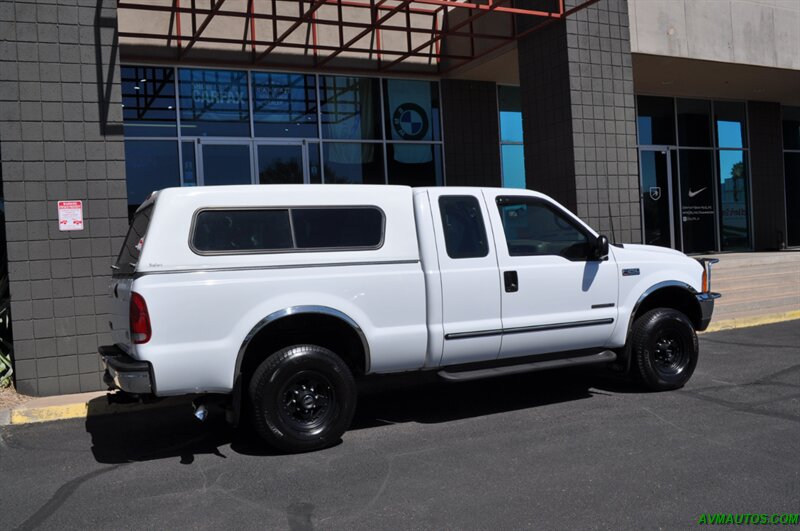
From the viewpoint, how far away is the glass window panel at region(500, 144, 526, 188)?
14.6 metres

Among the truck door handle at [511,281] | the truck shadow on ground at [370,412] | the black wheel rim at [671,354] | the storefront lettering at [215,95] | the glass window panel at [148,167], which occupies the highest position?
the storefront lettering at [215,95]

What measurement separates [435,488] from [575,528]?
1.04m

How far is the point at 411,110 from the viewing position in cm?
1398

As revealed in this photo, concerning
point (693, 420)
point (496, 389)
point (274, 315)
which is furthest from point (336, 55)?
point (693, 420)

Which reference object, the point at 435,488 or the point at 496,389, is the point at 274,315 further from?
the point at 496,389

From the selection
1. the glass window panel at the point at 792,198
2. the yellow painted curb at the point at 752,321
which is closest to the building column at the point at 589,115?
the yellow painted curb at the point at 752,321

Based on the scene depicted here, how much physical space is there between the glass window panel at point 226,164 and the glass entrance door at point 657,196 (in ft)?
30.7

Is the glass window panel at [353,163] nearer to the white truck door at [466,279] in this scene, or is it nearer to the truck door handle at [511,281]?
the white truck door at [466,279]

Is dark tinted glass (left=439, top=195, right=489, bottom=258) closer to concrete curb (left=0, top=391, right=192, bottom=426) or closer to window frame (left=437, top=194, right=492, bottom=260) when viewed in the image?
window frame (left=437, top=194, right=492, bottom=260)

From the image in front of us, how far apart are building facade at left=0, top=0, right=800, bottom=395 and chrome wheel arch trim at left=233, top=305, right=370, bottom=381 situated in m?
3.35

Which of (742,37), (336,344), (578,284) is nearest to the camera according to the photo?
(336,344)

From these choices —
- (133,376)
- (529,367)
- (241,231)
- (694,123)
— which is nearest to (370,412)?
(529,367)

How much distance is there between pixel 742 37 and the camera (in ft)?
43.5

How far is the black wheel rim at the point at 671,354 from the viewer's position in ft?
23.3
